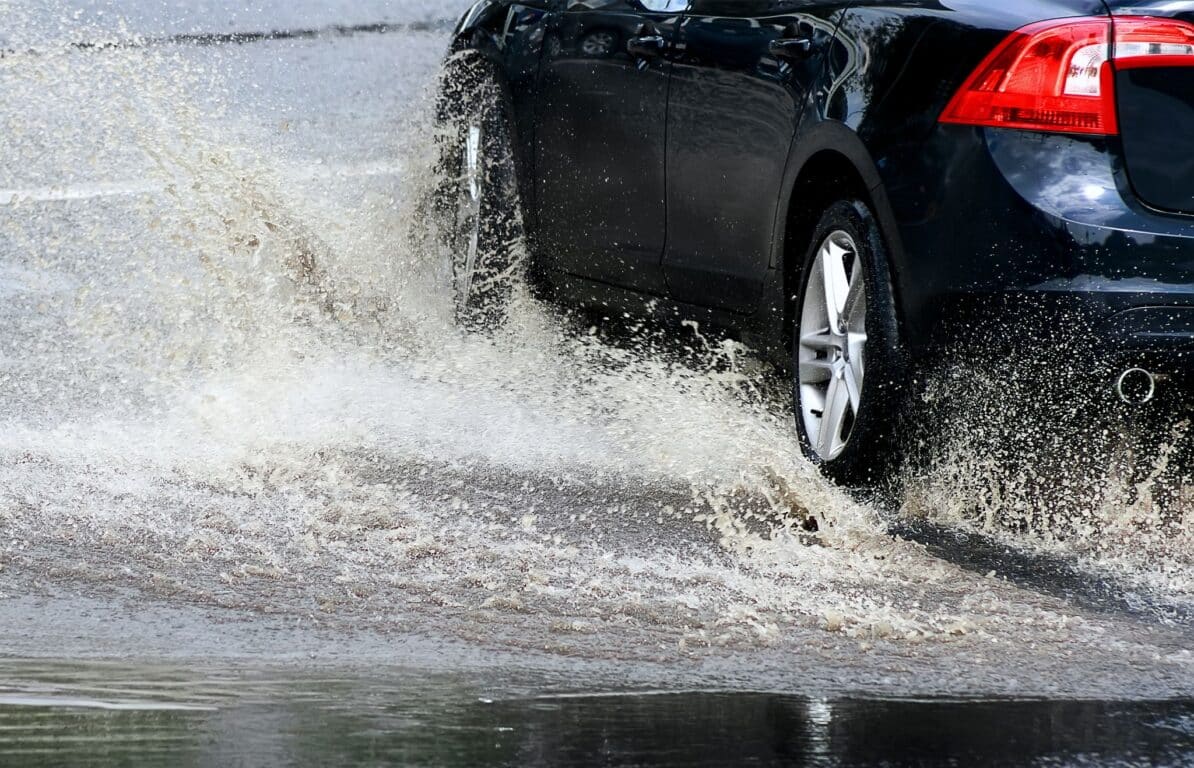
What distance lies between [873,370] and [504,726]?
1804 millimetres

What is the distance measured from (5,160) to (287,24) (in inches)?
145

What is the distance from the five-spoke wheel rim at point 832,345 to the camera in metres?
5.12

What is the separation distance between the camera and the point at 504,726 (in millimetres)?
3439

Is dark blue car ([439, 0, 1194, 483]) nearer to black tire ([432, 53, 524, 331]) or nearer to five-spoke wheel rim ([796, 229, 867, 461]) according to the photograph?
five-spoke wheel rim ([796, 229, 867, 461])

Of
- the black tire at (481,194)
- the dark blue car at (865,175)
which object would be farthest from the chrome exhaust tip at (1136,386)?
the black tire at (481,194)

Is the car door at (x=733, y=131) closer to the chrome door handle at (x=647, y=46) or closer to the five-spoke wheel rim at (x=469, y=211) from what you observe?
the chrome door handle at (x=647, y=46)

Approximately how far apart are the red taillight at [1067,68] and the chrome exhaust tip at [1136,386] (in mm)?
501

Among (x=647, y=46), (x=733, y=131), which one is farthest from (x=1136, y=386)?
(x=647, y=46)

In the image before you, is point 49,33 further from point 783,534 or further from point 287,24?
point 783,534

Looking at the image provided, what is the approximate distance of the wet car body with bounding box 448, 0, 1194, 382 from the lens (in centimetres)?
447

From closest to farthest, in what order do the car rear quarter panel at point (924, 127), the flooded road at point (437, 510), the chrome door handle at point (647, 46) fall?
the flooded road at point (437, 510) → the car rear quarter panel at point (924, 127) → the chrome door handle at point (647, 46)

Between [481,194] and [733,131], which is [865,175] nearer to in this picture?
[733,131]

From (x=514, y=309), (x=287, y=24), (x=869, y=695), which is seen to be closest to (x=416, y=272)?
(x=514, y=309)

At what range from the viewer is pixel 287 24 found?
16312mm
